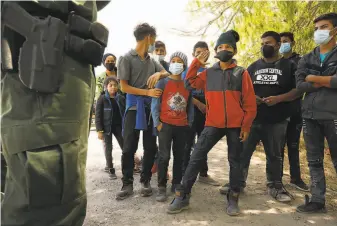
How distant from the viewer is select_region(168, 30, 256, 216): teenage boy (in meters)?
3.18

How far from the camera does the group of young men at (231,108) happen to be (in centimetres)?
320

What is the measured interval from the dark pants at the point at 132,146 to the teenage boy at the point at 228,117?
25.7 inches

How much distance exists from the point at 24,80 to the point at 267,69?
298 cm

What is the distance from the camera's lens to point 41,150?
5.05ft

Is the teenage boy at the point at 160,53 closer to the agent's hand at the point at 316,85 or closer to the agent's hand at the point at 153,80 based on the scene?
the agent's hand at the point at 153,80

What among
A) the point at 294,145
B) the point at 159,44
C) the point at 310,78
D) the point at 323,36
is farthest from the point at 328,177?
→ the point at 159,44

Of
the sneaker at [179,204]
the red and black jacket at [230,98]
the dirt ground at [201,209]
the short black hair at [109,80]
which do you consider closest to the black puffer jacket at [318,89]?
the red and black jacket at [230,98]

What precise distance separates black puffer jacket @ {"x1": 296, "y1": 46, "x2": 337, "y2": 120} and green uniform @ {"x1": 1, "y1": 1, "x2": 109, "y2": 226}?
8.54ft

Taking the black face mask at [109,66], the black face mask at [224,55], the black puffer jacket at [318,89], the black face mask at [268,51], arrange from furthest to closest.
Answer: the black face mask at [109,66] → the black face mask at [268,51] → the black face mask at [224,55] → the black puffer jacket at [318,89]

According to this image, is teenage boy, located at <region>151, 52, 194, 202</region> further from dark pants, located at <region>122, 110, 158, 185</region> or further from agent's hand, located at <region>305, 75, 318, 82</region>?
agent's hand, located at <region>305, 75, 318, 82</region>

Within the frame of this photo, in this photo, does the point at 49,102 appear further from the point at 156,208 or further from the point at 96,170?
the point at 96,170

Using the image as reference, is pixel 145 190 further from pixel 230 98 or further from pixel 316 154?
pixel 316 154

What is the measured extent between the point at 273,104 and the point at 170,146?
4.42 ft

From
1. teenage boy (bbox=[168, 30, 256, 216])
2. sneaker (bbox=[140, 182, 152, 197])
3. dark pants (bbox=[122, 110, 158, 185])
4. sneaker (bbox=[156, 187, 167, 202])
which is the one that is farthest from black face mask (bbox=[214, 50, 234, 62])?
sneaker (bbox=[140, 182, 152, 197])
